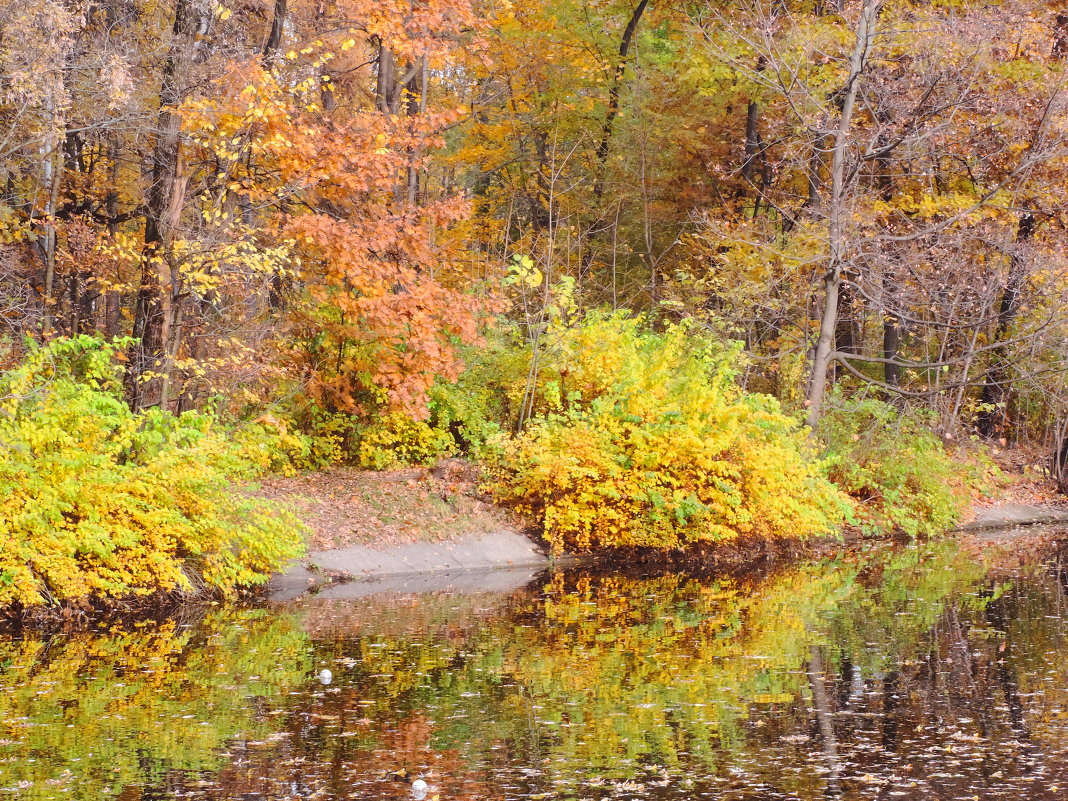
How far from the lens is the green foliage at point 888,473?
20062 mm

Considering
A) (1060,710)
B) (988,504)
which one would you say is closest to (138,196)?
(988,504)

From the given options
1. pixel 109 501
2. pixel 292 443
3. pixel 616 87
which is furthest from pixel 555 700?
pixel 616 87

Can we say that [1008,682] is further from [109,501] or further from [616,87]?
[616,87]

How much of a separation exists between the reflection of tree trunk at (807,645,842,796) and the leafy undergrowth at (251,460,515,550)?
693 centimetres

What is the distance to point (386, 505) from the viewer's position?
53.6ft

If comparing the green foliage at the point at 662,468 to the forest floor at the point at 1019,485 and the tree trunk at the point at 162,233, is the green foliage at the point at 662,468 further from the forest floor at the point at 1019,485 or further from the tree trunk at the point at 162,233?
the forest floor at the point at 1019,485

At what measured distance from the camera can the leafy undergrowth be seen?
1548cm

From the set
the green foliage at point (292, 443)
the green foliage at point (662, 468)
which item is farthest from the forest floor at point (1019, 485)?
the green foliage at point (292, 443)

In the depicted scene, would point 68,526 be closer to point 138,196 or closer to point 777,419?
point 777,419

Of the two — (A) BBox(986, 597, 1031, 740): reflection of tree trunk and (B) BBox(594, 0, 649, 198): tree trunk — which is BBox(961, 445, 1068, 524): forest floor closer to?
(A) BBox(986, 597, 1031, 740): reflection of tree trunk

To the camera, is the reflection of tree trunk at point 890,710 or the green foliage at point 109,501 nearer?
the reflection of tree trunk at point 890,710

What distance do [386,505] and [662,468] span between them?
3912mm

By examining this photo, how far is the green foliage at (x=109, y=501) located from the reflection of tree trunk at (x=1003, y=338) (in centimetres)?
1236

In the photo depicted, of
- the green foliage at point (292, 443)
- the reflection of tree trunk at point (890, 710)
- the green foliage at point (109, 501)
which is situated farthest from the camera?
the green foliage at point (292, 443)
